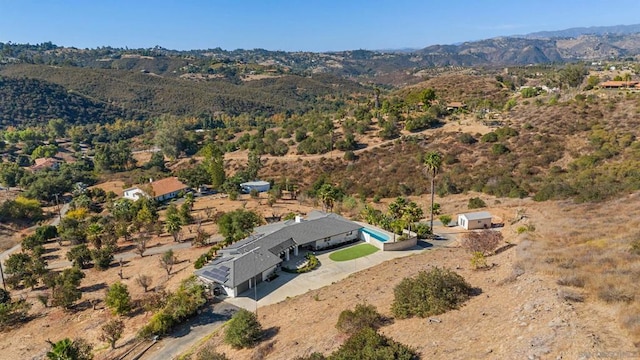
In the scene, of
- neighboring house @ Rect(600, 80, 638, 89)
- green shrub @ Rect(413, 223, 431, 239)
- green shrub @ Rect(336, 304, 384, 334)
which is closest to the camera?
green shrub @ Rect(336, 304, 384, 334)

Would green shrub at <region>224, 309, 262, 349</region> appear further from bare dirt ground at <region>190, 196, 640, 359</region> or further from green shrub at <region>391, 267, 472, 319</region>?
green shrub at <region>391, 267, 472, 319</region>

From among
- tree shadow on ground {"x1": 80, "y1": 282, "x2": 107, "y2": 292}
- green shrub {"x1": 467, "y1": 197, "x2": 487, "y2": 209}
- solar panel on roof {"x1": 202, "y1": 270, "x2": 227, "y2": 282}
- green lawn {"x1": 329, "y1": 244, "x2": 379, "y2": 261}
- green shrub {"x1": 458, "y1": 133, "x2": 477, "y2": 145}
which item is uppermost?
green shrub {"x1": 458, "y1": 133, "x2": 477, "y2": 145}

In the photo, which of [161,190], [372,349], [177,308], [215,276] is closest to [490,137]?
[161,190]

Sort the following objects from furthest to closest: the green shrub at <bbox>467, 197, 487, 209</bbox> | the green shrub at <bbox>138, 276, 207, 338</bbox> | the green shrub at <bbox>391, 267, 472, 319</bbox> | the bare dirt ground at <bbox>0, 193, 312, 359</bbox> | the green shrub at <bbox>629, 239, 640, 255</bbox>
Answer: the green shrub at <bbox>467, 197, 487, 209</bbox>
the bare dirt ground at <bbox>0, 193, 312, 359</bbox>
the green shrub at <bbox>138, 276, 207, 338</bbox>
the green shrub at <bbox>629, 239, 640, 255</bbox>
the green shrub at <bbox>391, 267, 472, 319</bbox>

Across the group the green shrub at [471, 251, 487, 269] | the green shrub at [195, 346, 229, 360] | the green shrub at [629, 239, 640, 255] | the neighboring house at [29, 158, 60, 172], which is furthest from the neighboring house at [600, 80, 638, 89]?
the neighboring house at [29, 158, 60, 172]

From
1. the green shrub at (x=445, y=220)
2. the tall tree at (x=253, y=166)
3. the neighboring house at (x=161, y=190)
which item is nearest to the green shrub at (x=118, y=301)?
the green shrub at (x=445, y=220)

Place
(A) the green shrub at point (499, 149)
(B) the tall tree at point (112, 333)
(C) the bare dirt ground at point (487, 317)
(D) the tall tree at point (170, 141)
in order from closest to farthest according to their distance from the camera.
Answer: (C) the bare dirt ground at point (487, 317), (B) the tall tree at point (112, 333), (A) the green shrub at point (499, 149), (D) the tall tree at point (170, 141)

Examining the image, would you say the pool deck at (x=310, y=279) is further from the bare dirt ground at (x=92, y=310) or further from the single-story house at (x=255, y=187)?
the single-story house at (x=255, y=187)
